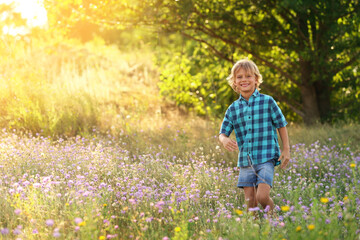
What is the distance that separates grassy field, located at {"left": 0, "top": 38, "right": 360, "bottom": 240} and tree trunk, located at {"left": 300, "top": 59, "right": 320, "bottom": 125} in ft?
2.14

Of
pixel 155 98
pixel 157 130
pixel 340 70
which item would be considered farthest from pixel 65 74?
pixel 340 70

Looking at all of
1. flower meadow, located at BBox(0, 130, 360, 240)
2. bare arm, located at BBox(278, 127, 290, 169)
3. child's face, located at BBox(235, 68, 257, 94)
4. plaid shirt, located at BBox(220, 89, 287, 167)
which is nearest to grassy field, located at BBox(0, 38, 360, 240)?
flower meadow, located at BBox(0, 130, 360, 240)

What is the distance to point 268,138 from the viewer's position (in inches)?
138

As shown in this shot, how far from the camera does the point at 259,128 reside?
3.55m

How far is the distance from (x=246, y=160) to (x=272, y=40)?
4.49 meters

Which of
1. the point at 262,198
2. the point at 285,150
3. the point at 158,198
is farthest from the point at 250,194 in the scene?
the point at 158,198

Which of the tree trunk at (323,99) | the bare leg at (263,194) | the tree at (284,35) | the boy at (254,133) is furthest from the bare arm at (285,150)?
the tree trunk at (323,99)

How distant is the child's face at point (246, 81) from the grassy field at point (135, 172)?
0.96 metres

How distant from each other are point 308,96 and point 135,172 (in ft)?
15.3

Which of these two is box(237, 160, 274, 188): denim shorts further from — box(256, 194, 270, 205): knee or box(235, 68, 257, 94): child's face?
box(235, 68, 257, 94): child's face

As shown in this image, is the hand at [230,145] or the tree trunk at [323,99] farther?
the tree trunk at [323,99]

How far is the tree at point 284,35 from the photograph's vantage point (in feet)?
21.6

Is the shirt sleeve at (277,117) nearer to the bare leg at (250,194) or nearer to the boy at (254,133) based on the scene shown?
the boy at (254,133)

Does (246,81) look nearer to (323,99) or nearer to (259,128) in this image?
(259,128)
